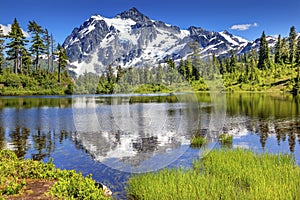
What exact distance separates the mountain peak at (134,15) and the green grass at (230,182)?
6.82 meters

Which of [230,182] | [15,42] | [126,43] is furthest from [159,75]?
[15,42]

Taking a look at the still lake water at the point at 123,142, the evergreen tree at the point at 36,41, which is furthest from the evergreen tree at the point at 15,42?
the still lake water at the point at 123,142

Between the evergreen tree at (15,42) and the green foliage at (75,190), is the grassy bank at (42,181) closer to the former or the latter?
the green foliage at (75,190)

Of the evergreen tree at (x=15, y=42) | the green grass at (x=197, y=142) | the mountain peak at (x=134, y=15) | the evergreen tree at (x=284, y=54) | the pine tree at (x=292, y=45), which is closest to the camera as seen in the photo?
the mountain peak at (x=134, y=15)

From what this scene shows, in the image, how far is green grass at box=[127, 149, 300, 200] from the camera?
8.48 metres

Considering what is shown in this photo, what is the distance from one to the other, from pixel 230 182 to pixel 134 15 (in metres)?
8.21

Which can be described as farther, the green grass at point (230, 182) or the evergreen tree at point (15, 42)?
the evergreen tree at point (15, 42)

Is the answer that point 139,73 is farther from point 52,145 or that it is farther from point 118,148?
point 52,145

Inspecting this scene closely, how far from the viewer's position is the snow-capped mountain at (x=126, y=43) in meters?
12.4

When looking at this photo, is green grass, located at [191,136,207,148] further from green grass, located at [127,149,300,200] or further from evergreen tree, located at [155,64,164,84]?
evergreen tree, located at [155,64,164,84]

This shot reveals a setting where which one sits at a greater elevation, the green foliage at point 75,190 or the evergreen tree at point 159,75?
the evergreen tree at point 159,75

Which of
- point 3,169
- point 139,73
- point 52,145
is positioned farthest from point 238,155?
point 52,145

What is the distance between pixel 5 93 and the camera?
267 ft

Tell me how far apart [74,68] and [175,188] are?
244 inches
